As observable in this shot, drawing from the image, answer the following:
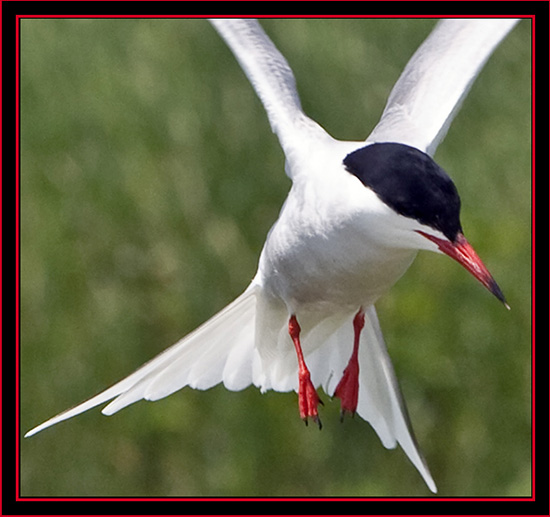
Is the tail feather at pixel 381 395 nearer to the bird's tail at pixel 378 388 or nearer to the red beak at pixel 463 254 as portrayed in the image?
the bird's tail at pixel 378 388

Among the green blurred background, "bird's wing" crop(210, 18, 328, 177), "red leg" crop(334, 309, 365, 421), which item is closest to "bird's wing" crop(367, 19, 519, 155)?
"bird's wing" crop(210, 18, 328, 177)

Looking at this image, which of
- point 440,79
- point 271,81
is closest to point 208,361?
point 271,81

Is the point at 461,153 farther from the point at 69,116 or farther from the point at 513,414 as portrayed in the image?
the point at 69,116

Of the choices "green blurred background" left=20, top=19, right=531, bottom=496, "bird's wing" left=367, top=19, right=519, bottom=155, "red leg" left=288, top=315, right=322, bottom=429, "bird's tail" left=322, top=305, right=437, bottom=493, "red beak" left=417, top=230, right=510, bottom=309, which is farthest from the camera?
"green blurred background" left=20, top=19, right=531, bottom=496

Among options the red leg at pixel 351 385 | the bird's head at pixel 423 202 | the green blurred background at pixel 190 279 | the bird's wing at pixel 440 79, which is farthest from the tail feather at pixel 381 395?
the green blurred background at pixel 190 279

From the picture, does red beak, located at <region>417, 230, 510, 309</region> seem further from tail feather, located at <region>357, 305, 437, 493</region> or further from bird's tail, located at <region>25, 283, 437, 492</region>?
tail feather, located at <region>357, 305, 437, 493</region>

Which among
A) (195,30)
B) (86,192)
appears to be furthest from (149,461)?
(195,30)
